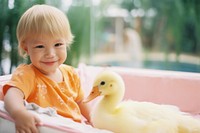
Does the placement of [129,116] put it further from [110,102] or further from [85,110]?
[85,110]

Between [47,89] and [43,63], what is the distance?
9cm

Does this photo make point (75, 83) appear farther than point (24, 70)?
Yes

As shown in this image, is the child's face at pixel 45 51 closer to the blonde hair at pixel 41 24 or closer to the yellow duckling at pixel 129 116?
the blonde hair at pixel 41 24

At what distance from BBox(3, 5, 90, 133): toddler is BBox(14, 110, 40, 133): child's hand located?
0.11m

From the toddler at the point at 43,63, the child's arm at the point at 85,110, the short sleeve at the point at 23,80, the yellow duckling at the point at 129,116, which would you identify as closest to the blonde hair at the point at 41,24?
the toddler at the point at 43,63

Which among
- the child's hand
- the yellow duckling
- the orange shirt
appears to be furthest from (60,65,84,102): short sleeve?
the child's hand

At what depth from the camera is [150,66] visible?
120 inches

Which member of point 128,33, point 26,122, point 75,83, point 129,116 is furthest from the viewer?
point 128,33

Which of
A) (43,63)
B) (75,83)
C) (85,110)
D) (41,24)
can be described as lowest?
(85,110)

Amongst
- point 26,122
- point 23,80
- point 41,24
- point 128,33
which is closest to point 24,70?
point 23,80

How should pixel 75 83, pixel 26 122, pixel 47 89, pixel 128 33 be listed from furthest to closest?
pixel 128 33, pixel 75 83, pixel 47 89, pixel 26 122

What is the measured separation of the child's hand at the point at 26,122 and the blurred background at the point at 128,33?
56 cm

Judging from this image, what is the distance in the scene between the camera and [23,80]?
1036mm

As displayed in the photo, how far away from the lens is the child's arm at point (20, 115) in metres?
0.85
